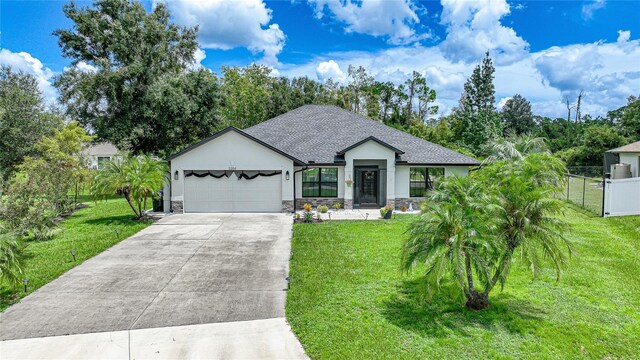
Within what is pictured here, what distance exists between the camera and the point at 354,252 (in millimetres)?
12469

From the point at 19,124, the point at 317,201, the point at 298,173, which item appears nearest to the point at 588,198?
the point at 317,201

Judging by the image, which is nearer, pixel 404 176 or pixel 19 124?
pixel 404 176

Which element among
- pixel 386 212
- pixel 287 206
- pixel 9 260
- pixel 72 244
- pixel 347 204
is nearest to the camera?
pixel 9 260

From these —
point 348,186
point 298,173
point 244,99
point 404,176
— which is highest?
point 244,99

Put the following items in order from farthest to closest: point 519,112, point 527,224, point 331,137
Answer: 1. point 519,112
2. point 331,137
3. point 527,224

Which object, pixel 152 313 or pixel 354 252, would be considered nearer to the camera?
pixel 152 313

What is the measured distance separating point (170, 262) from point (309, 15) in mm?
23650

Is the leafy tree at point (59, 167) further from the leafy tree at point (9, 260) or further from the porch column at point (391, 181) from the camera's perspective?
the porch column at point (391, 181)

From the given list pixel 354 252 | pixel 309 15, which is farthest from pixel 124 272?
pixel 309 15

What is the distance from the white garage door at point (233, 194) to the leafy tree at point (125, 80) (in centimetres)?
854

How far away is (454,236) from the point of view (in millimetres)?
7078

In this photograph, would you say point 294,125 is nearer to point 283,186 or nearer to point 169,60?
point 283,186

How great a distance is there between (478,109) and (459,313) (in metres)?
40.7

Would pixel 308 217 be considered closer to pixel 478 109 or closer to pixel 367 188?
pixel 367 188
